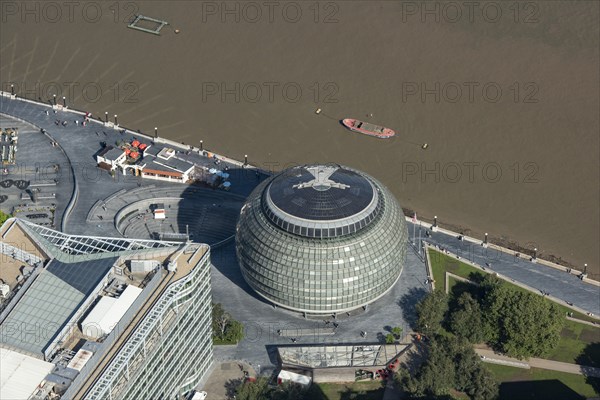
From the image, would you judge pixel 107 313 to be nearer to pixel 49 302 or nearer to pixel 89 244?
pixel 49 302

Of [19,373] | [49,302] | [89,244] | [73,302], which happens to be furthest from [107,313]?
[89,244]

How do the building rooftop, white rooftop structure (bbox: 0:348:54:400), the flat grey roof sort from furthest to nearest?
the flat grey roof < the building rooftop < white rooftop structure (bbox: 0:348:54:400)

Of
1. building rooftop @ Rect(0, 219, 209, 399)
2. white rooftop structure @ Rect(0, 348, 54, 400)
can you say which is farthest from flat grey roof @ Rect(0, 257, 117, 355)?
white rooftop structure @ Rect(0, 348, 54, 400)

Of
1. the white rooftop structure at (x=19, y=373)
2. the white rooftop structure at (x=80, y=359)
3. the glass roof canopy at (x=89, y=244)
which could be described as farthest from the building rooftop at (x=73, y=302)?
the white rooftop structure at (x=80, y=359)

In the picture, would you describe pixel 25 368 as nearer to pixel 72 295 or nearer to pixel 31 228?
pixel 72 295

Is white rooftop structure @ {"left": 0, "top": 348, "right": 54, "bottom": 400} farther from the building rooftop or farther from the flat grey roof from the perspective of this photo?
the flat grey roof
